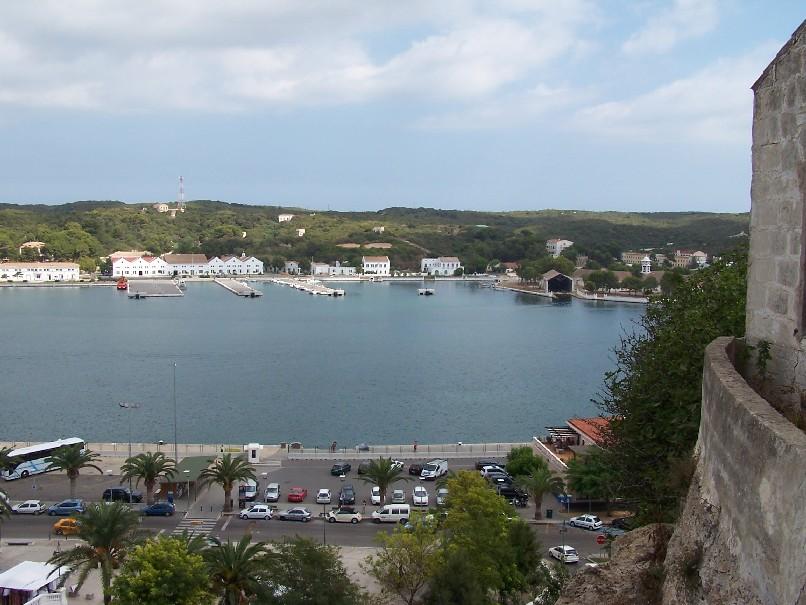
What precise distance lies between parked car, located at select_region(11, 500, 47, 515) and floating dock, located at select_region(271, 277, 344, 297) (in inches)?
2585

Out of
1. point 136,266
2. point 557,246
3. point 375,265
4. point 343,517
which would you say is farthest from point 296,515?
point 557,246

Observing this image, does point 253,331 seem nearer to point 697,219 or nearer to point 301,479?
→ point 301,479

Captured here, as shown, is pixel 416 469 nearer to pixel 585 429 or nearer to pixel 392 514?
pixel 392 514

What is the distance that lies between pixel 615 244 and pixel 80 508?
10763 centimetres

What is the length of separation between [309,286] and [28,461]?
69.6 meters

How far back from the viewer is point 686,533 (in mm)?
3498

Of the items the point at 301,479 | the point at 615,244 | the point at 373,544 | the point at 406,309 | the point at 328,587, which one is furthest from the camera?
the point at 615,244

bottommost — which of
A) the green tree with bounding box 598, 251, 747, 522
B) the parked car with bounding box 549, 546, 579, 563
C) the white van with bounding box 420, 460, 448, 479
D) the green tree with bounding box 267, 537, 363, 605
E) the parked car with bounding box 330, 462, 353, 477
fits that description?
the parked car with bounding box 330, 462, 353, 477

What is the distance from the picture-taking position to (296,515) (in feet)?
50.0

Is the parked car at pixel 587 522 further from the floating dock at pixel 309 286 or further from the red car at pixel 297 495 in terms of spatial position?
the floating dock at pixel 309 286

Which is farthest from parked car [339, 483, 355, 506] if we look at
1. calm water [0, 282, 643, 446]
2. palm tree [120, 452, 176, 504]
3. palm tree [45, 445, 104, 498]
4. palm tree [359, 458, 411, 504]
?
calm water [0, 282, 643, 446]

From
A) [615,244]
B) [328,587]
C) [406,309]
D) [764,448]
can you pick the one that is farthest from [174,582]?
[615,244]

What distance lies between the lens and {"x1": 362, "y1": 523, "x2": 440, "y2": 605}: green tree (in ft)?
34.8

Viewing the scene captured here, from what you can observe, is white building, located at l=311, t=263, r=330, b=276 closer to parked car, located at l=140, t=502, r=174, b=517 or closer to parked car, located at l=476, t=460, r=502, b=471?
parked car, located at l=476, t=460, r=502, b=471
